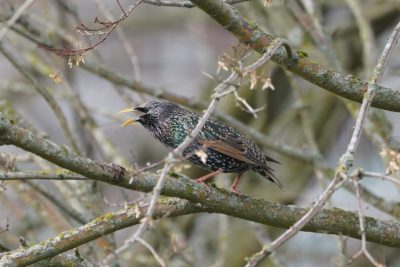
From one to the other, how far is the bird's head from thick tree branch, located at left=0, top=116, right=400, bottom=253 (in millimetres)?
1437

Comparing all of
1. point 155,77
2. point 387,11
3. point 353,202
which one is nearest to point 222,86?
point 387,11

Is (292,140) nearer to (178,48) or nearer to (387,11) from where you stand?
(387,11)

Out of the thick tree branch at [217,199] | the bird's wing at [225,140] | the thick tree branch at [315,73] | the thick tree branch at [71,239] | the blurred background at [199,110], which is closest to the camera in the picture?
the thick tree branch at [217,199]

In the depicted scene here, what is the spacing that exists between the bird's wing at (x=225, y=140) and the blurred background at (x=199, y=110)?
45 centimetres

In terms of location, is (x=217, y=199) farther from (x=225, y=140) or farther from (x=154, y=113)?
(x=154, y=113)

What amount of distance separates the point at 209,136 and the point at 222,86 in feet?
7.17

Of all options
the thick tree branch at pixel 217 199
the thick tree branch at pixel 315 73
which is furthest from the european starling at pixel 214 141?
the thick tree branch at pixel 315 73

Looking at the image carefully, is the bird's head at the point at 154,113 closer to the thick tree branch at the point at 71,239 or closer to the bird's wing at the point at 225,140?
the bird's wing at the point at 225,140

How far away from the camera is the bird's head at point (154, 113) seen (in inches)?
236

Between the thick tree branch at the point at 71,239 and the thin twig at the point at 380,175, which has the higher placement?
the thin twig at the point at 380,175

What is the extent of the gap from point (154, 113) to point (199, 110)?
4.88 feet

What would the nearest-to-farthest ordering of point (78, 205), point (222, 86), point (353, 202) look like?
point (222, 86) → point (78, 205) → point (353, 202)

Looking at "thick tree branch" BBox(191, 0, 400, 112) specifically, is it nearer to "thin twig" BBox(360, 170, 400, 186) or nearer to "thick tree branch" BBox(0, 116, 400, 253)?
"thick tree branch" BBox(0, 116, 400, 253)

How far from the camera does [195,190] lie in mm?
4320
